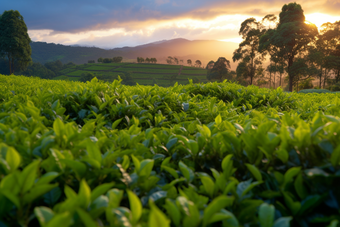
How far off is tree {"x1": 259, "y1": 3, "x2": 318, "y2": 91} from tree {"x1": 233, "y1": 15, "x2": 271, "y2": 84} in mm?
7061

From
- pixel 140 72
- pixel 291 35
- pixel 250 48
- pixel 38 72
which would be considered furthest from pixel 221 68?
pixel 38 72

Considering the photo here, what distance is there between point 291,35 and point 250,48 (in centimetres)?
1241

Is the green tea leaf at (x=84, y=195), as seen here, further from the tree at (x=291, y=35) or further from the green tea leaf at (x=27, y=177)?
the tree at (x=291, y=35)

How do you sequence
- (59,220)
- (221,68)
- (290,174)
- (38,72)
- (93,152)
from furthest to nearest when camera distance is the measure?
(38,72), (221,68), (93,152), (290,174), (59,220)

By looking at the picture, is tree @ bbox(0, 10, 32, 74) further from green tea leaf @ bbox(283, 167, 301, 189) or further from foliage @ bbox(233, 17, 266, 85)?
green tea leaf @ bbox(283, 167, 301, 189)

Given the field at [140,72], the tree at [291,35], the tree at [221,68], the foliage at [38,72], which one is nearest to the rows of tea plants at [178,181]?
the tree at [291,35]

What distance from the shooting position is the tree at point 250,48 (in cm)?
4400

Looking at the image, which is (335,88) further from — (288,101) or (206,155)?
(206,155)

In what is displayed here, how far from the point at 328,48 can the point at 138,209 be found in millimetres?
54714

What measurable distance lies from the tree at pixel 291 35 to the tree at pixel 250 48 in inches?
278

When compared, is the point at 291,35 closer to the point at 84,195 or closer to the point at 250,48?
the point at 250,48

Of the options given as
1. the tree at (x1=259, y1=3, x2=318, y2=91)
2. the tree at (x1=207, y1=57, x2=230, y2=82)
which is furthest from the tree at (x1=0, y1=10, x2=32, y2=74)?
the tree at (x1=207, y1=57, x2=230, y2=82)

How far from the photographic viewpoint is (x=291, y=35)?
32.6 m

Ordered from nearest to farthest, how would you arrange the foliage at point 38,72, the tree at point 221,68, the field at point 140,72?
the tree at point 221,68, the foliage at point 38,72, the field at point 140,72
